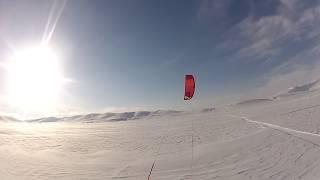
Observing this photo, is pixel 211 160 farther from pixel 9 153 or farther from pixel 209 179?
pixel 9 153

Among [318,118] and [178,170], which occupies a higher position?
[318,118]

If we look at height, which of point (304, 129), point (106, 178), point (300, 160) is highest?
point (304, 129)

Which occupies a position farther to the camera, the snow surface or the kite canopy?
the kite canopy

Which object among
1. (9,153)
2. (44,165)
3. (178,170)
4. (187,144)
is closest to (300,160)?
(178,170)

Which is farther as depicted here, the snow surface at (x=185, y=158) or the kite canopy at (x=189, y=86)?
the kite canopy at (x=189, y=86)

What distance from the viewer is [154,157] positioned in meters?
18.9

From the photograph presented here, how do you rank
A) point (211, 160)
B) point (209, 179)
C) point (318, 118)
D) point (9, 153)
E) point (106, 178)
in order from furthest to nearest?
1. point (318, 118)
2. point (9, 153)
3. point (211, 160)
4. point (106, 178)
5. point (209, 179)

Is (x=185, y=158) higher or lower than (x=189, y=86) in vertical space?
lower

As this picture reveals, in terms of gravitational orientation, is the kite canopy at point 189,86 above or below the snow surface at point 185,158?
above

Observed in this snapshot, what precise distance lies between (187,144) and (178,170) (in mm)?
7909

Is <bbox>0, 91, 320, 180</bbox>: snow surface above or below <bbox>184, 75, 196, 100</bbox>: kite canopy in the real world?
below

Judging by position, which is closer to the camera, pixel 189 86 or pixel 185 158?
pixel 185 158

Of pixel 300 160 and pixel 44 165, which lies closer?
pixel 300 160

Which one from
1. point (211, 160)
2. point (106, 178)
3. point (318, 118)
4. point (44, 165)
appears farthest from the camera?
point (318, 118)
